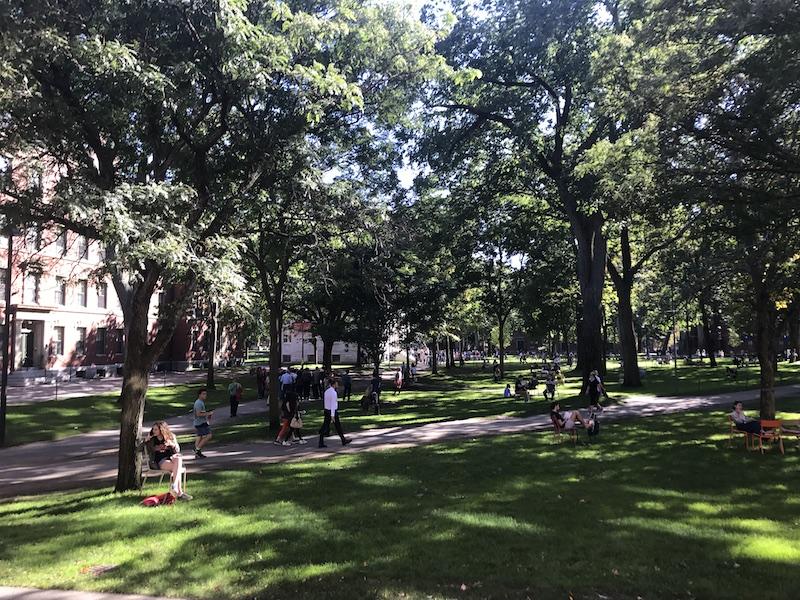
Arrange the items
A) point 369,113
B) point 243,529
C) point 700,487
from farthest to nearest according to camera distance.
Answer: point 369,113 → point 700,487 → point 243,529

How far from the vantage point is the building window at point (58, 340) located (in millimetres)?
37531

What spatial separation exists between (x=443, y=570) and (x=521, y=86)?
2098 centimetres

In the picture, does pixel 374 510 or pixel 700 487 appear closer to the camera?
pixel 374 510

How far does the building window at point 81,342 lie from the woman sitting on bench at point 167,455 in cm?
3430

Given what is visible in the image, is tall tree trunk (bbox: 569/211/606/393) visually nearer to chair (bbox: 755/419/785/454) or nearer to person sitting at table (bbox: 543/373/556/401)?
person sitting at table (bbox: 543/373/556/401)

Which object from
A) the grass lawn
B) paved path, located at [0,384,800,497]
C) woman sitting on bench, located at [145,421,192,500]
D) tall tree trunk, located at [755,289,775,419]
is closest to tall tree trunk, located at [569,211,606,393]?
the grass lawn

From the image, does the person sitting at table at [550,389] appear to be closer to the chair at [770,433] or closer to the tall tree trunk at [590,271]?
the tall tree trunk at [590,271]

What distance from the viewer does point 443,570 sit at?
5805mm

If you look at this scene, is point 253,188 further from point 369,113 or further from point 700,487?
point 700,487

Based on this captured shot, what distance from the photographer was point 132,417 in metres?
9.63

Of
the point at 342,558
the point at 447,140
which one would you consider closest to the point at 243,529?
the point at 342,558

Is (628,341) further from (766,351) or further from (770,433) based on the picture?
(770,433)

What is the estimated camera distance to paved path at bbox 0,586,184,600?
527 centimetres

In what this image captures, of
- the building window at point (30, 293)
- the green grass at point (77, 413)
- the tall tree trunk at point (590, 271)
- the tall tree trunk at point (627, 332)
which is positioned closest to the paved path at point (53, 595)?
the green grass at point (77, 413)
